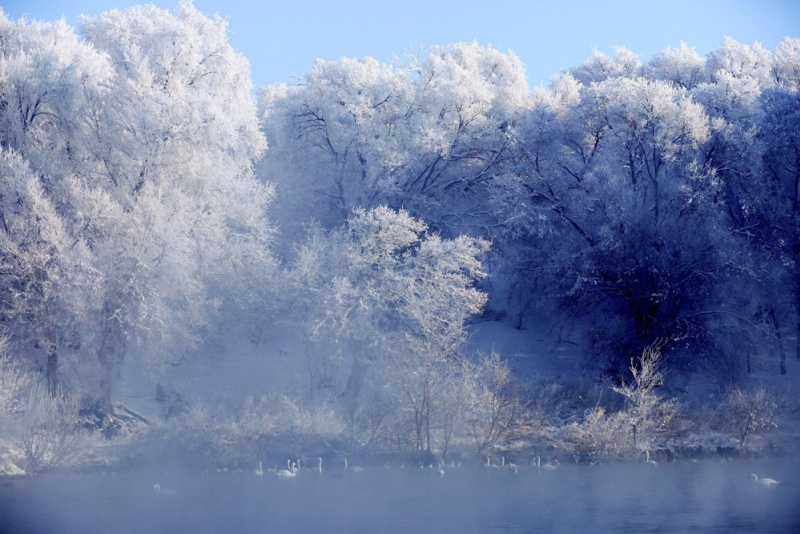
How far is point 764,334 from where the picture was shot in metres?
A: 30.7

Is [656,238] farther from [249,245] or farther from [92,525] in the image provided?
[92,525]

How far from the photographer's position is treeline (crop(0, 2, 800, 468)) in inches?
1053

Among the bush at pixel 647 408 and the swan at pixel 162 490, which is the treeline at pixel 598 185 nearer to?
the bush at pixel 647 408

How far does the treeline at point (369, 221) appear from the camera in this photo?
87.7 feet

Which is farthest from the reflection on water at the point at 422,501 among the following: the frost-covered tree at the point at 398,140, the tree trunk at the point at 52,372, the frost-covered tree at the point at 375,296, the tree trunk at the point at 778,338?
the frost-covered tree at the point at 398,140

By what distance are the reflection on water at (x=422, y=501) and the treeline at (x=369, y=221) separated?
2268 mm

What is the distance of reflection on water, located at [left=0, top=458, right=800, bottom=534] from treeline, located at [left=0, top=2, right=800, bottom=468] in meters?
2.27

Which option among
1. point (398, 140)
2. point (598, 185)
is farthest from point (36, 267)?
point (598, 185)

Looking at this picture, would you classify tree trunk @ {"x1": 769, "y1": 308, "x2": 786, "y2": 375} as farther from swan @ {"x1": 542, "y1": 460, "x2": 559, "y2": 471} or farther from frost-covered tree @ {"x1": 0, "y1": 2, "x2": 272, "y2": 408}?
frost-covered tree @ {"x1": 0, "y1": 2, "x2": 272, "y2": 408}

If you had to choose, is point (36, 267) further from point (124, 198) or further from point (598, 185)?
point (598, 185)

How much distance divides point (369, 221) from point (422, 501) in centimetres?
1086

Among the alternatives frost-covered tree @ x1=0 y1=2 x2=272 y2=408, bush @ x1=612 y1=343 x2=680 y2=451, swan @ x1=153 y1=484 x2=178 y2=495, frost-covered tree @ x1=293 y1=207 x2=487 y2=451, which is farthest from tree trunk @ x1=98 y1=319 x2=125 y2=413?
bush @ x1=612 y1=343 x2=680 y2=451

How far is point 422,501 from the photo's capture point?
22.0m

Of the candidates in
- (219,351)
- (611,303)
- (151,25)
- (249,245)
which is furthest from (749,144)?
(151,25)
